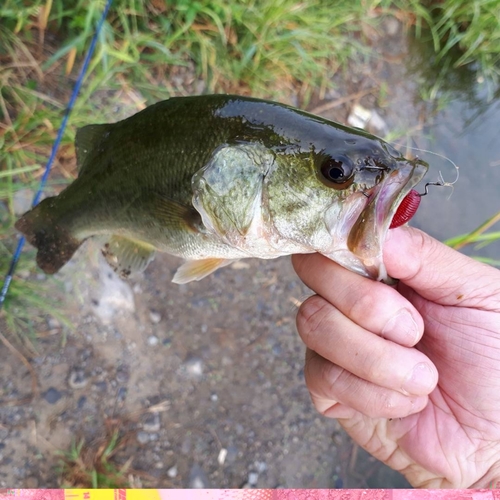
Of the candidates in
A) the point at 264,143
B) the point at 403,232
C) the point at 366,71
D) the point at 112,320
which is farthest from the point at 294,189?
the point at 366,71

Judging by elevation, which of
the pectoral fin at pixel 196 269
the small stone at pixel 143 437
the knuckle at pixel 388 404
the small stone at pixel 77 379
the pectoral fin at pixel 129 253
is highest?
the knuckle at pixel 388 404

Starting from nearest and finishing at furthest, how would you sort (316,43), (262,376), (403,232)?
(403,232)
(262,376)
(316,43)

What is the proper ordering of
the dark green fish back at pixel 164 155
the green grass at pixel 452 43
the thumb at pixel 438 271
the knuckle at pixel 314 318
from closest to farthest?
the dark green fish back at pixel 164 155, the thumb at pixel 438 271, the knuckle at pixel 314 318, the green grass at pixel 452 43

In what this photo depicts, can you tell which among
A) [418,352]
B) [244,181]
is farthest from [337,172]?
[418,352]

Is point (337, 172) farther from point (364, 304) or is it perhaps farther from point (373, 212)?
point (364, 304)

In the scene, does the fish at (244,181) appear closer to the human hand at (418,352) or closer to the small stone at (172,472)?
the human hand at (418,352)

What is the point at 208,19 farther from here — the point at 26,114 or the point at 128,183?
the point at 128,183

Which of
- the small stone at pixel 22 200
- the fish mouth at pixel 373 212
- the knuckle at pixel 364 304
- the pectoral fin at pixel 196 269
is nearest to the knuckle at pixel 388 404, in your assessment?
the knuckle at pixel 364 304
